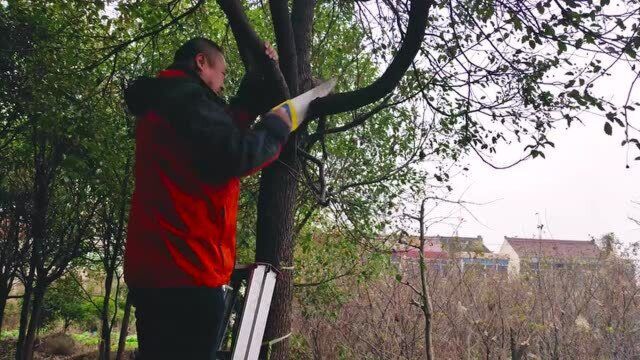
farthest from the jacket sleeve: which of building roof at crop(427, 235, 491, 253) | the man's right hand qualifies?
building roof at crop(427, 235, 491, 253)

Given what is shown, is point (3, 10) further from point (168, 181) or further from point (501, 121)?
point (168, 181)

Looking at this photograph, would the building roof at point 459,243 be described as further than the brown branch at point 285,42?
Yes

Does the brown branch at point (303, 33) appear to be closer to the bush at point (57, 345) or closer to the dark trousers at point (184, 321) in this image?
the dark trousers at point (184, 321)

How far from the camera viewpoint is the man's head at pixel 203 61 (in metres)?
1.97

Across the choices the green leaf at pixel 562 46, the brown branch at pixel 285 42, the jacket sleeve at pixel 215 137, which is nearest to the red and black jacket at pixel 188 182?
the jacket sleeve at pixel 215 137

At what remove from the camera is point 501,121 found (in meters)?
4.53

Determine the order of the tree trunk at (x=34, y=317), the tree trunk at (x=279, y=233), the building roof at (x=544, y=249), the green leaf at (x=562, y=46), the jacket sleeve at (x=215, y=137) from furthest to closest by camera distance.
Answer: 1. the building roof at (x=544, y=249)
2. the tree trunk at (x=34, y=317)
3. the green leaf at (x=562, y=46)
4. the tree trunk at (x=279, y=233)
5. the jacket sleeve at (x=215, y=137)

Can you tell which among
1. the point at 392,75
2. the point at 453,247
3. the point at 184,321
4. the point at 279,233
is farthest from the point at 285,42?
the point at 453,247

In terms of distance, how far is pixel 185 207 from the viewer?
1.72 meters

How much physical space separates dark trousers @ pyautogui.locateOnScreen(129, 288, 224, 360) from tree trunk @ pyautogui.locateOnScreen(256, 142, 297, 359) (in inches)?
57.6

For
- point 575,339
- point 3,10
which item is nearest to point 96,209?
point 3,10

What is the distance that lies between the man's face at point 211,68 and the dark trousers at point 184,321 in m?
0.73

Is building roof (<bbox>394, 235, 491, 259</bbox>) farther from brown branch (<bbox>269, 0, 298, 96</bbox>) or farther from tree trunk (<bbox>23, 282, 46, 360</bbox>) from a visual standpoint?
tree trunk (<bbox>23, 282, 46, 360</bbox>)

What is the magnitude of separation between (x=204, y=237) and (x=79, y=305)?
1459cm
